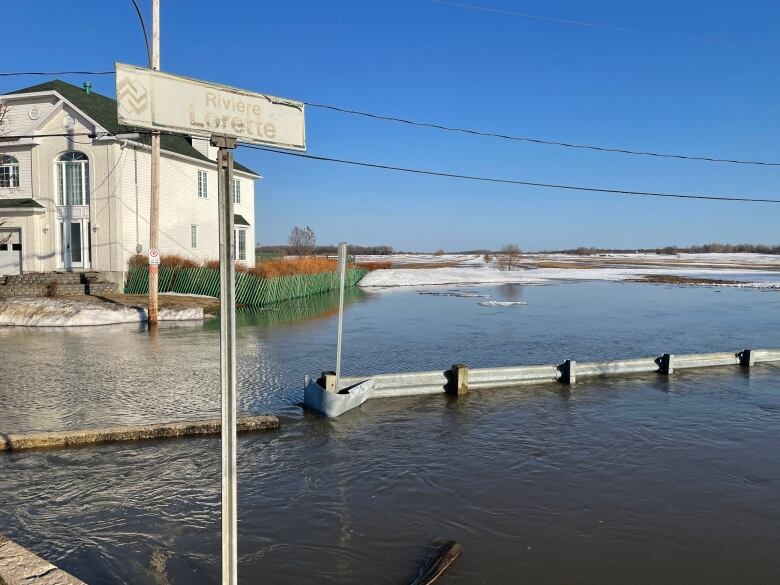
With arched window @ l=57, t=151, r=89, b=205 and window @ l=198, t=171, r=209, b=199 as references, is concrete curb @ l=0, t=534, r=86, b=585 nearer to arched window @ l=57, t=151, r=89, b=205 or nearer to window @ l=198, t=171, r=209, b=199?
arched window @ l=57, t=151, r=89, b=205

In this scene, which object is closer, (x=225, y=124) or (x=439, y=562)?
(x=225, y=124)

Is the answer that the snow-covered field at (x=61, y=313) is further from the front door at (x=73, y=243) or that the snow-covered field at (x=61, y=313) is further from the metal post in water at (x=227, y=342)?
the metal post in water at (x=227, y=342)

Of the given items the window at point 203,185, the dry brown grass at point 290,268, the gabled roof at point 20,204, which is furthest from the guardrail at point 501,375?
the window at point 203,185

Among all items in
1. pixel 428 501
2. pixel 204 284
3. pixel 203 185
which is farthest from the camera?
pixel 203 185

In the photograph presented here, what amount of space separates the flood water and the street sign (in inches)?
129

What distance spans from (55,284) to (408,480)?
23.4m

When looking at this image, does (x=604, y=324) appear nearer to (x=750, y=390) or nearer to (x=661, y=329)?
(x=661, y=329)

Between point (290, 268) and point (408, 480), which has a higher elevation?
point (290, 268)

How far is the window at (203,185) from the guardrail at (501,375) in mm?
26944

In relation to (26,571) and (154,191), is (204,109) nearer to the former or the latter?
(26,571)

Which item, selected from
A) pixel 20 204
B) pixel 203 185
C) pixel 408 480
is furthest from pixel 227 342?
pixel 203 185

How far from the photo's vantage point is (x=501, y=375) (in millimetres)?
11180

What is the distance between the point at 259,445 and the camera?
7.80 m

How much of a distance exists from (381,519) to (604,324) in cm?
1834
